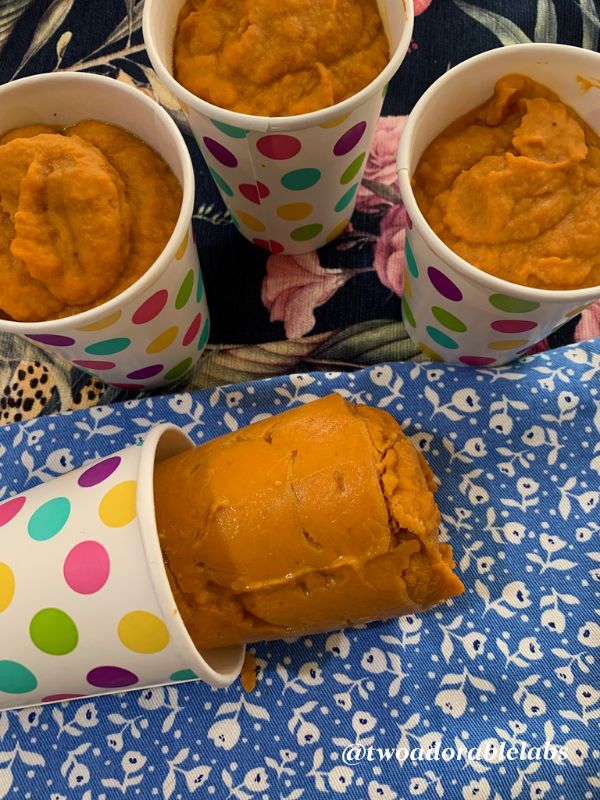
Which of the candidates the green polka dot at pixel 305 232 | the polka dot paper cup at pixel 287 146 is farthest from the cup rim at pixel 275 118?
the green polka dot at pixel 305 232

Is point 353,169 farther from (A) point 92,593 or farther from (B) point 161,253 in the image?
(A) point 92,593

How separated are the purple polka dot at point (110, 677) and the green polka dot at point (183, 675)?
4 cm

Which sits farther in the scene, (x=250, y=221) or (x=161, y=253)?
(x=250, y=221)

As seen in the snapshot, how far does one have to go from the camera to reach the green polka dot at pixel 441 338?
94 cm

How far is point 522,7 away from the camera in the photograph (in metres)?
1.20

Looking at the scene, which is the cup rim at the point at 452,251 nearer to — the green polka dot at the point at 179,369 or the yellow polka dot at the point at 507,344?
the yellow polka dot at the point at 507,344

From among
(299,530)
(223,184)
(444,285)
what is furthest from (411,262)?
(299,530)

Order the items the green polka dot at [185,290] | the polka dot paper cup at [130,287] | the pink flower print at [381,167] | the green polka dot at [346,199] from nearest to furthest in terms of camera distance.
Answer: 1. the polka dot paper cup at [130,287]
2. the green polka dot at [185,290]
3. the green polka dot at [346,199]
4. the pink flower print at [381,167]

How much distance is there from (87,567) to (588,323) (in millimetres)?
805

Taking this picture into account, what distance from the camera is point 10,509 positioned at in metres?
0.79

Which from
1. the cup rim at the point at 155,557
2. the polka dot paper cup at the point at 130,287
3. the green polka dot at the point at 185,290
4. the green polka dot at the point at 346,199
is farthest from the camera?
the green polka dot at the point at 346,199

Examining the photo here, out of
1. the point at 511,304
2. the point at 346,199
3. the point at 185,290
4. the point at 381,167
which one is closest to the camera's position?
the point at 511,304

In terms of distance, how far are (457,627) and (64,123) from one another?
2.72 feet

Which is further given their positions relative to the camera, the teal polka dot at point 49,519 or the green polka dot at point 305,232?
the green polka dot at point 305,232
